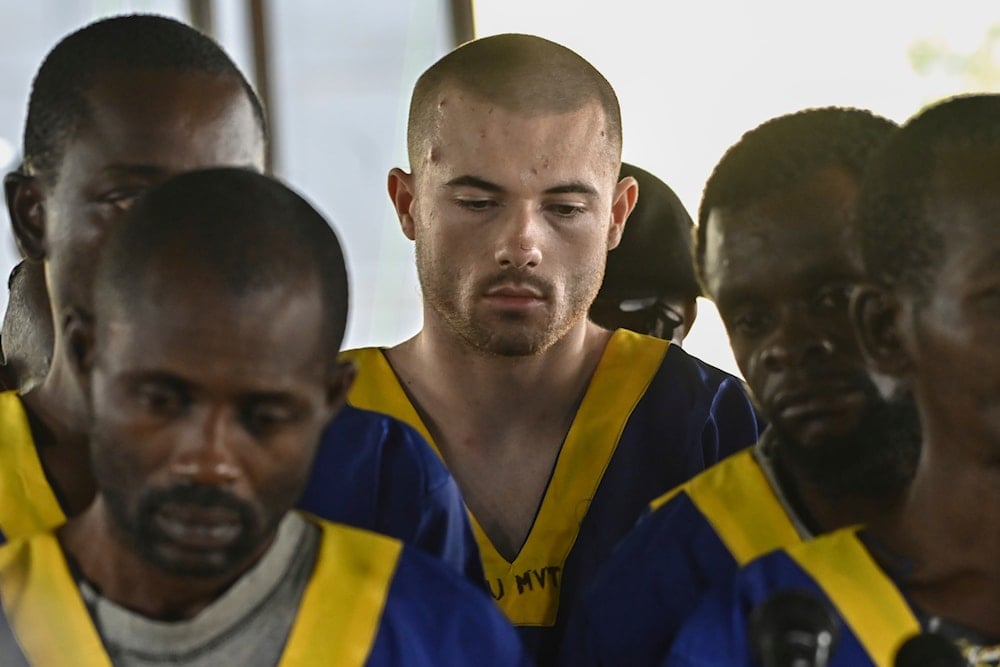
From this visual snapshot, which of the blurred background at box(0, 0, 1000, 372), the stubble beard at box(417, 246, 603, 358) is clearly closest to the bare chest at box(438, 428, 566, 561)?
the stubble beard at box(417, 246, 603, 358)

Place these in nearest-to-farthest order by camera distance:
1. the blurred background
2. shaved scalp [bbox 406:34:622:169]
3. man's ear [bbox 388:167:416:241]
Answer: shaved scalp [bbox 406:34:622:169]
man's ear [bbox 388:167:416:241]
the blurred background

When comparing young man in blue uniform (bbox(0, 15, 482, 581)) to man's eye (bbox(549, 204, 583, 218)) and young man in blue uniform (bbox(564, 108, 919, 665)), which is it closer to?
young man in blue uniform (bbox(564, 108, 919, 665))

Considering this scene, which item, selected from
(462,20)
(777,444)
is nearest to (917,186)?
(777,444)

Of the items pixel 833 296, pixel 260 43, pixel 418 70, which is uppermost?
pixel 260 43

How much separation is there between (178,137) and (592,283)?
0.58m

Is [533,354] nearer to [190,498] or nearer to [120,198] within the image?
[120,198]

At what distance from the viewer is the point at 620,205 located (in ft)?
6.70

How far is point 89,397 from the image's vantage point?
128 centimetres

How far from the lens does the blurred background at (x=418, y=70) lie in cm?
462

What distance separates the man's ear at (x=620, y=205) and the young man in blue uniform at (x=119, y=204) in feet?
1.51

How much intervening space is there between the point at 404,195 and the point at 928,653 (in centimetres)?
117

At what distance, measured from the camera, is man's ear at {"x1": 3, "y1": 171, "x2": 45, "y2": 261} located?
1.54 m

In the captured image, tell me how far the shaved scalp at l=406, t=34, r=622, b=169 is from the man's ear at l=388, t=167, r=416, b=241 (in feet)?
0.11

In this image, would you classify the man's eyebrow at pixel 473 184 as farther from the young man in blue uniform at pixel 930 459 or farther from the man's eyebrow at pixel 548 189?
the young man in blue uniform at pixel 930 459
